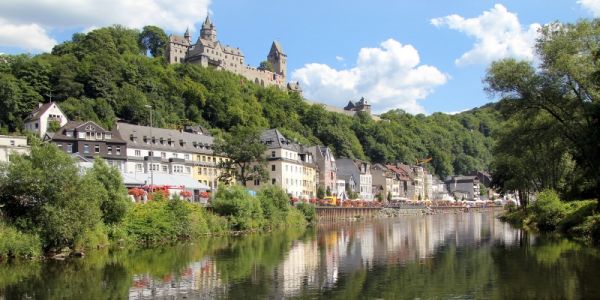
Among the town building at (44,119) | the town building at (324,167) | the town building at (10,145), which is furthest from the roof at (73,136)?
the town building at (324,167)

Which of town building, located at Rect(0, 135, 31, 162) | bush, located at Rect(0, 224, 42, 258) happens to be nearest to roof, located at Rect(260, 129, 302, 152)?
town building, located at Rect(0, 135, 31, 162)

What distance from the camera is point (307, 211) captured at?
89938 mm

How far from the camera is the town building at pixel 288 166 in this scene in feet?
364

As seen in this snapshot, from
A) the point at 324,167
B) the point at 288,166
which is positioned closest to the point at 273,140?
the point at 288,166

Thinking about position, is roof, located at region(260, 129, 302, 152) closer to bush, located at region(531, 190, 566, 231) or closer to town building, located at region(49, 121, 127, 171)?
→ town building, located at region(49, 121, 127, 171)

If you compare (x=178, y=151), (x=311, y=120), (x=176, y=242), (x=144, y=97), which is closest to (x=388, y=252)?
(x=176, y=242)

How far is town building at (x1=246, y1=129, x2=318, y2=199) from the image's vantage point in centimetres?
11106

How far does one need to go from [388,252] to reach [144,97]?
363 ft

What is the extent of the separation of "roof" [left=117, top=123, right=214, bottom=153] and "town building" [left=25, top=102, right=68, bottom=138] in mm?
18033

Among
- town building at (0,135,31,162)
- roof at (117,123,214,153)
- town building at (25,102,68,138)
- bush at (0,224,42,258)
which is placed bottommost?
bush at (0,224,42,258)

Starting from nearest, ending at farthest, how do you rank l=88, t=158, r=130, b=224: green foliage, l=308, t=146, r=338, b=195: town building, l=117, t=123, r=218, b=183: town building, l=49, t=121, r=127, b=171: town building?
l=88, t=158, r=130, b=224: green foliage
l=49, t=121, r=127, b=171: town building
l=117, t=123, r=218, b=183: town building
l=308, t=146, r=338, b=195: town building

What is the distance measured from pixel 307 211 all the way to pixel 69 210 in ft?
168

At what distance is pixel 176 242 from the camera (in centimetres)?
5538

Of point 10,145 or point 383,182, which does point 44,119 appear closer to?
point 10,145
